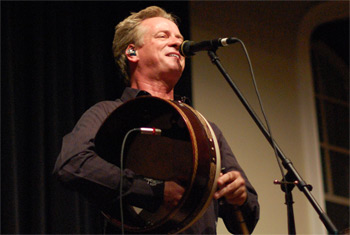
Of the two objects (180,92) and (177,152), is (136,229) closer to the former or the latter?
(177,152)

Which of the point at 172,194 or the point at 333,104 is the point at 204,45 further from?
the point at 333,104

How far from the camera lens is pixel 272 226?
386cm

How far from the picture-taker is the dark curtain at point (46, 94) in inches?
115

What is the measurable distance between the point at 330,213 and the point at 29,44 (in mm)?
2525

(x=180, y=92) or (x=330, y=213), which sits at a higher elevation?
(x=180, y=92)

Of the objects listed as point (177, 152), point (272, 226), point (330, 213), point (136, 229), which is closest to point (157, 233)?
point (136, 229)

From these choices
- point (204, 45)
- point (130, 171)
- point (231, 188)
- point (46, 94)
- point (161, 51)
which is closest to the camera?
point (231, 188)

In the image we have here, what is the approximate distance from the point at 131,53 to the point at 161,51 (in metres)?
0.17

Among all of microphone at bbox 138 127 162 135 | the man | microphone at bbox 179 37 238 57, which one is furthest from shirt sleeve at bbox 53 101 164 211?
microphone at bbox 179 37 238 57

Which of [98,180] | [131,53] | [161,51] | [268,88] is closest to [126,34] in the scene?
[131,53]

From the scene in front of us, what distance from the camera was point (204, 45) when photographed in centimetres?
200

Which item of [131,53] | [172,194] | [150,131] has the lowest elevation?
[172,194]

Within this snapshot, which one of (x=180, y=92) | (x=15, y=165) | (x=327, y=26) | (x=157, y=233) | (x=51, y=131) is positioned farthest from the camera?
(x=327, y=26)

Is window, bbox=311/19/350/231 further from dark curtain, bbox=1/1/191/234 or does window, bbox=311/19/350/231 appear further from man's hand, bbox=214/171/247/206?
man's hand, bbox=214/171/247/206
